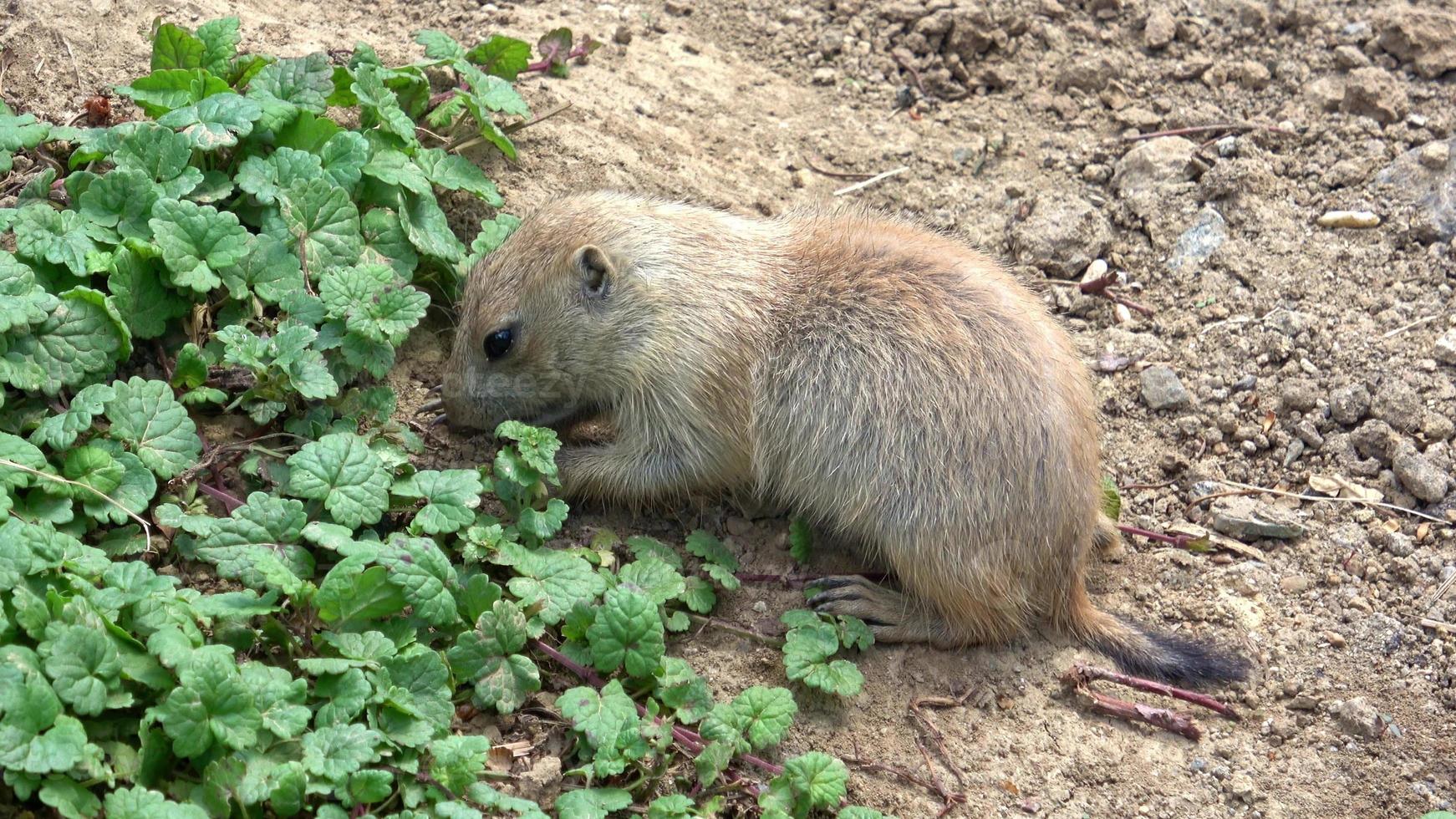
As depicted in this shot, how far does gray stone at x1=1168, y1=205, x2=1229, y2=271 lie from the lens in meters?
6.46

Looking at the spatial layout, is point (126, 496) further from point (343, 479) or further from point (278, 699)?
point (278, 699)

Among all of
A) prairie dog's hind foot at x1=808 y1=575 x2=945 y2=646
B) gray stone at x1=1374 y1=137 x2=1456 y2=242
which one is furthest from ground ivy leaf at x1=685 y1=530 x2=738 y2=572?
gray stone at x1=1374 y1=137 x2=1456 y2=242

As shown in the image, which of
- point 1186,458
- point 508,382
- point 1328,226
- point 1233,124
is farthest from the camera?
point 1233,124

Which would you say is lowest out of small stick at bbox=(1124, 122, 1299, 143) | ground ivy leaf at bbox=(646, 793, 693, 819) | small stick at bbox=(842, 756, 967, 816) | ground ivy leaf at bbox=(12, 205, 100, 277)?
small stick at bbox=(842, 756, 967, 816)

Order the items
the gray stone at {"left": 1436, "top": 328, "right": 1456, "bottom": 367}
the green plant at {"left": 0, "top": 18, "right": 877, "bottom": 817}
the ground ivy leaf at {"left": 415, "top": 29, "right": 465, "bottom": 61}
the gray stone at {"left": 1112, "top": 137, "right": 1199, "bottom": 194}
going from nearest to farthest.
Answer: the green plant at {"left": 0, "top": 18, "right": 877, "bottom": 817}
the gray stone at {"left": 1436, "top": 328, "right": 1456, "bottom": 367}
the ground ivy leaf at {"left": 415, "top": 29, "right": 465, "bottom": 61}
the gray stone at {"left": 1112, "top": 137, "right": 1199, "bottom": 194}

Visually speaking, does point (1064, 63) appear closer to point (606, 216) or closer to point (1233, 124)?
point (1233, 124)

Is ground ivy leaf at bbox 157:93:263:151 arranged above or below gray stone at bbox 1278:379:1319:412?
above

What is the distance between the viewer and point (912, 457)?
496 centimetres

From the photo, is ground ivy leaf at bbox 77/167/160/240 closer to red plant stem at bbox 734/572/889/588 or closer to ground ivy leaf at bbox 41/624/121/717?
ground ivy leaf at bbox 41/624/121/717

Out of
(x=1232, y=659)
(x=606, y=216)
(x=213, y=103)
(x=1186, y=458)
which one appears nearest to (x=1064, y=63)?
(x=1186, y=458)

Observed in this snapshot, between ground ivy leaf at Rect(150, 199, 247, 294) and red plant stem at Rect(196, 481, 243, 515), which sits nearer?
red plant stem at Rect(196, 481, 243, 515)

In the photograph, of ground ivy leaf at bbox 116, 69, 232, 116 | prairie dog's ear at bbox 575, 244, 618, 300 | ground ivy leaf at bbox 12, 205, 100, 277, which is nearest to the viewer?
ground ivy leaf at bbox 12, 205, 100, 277

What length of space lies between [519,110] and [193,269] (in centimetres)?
181

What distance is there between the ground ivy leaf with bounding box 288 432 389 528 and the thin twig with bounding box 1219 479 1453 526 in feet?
11.9
